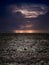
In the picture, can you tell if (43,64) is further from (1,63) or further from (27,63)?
(1,63)

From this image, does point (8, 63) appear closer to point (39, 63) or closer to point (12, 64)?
point (12, 64)

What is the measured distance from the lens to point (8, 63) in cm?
3062

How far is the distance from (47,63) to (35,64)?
1.82 meters

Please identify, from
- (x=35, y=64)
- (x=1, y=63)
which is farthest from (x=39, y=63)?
(x=1, y=63)

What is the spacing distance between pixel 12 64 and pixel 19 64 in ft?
3.16

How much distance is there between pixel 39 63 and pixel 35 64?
839 millimetres

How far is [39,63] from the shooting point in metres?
30.5

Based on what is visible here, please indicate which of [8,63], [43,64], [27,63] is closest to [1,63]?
[8,63]

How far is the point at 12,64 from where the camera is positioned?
29766 mm

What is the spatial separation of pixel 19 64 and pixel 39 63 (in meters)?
2.75

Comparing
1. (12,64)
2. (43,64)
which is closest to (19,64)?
(12,64)

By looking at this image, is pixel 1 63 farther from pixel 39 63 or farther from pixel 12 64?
pixel 39 63

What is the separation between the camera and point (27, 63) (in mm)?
30906

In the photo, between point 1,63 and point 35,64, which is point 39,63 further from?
point 1,63
